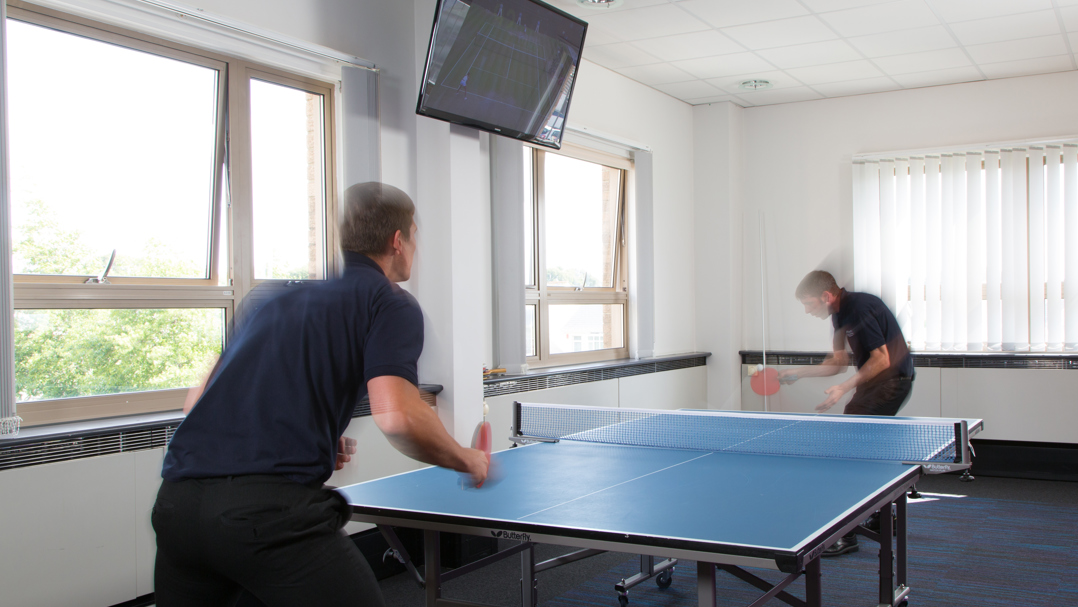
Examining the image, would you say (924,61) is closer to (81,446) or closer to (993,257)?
(993,257)

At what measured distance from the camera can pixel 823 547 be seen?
74.2 inches

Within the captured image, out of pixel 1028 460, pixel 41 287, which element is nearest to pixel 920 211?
pixel 1028 460

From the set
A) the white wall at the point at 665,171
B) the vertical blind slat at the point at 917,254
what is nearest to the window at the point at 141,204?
the white wall at the point at 665,171

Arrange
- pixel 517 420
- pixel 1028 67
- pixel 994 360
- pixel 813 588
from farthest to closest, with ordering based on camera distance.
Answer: pixel 994 360
pixel 1028 67
pixel 517 420
pixel 813 588

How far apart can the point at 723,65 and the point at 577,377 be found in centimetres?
254

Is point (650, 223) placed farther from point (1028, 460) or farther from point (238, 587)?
point (238, 587)

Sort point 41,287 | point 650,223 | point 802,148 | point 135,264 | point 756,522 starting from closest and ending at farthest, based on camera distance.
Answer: point 756,522 < point 41,287 < point 135,264 < point 650,223 < point 802,148

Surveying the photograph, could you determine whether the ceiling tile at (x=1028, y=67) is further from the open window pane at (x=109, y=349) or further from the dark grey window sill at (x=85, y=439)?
the dark grey window sill at (x=85, y=439)

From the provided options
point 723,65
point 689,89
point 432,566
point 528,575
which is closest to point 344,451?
point 432,566

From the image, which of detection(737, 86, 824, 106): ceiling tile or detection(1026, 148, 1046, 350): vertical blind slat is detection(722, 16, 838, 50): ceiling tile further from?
detection(1026, 148, 1046, 350): vertical blind slat

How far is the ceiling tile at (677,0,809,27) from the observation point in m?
→ 4.79

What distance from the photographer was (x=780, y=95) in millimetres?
6957

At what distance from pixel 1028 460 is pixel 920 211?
80.4 inches

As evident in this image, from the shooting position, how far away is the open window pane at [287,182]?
390 centimetres
